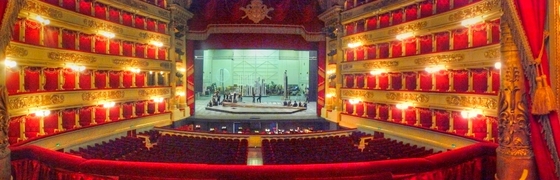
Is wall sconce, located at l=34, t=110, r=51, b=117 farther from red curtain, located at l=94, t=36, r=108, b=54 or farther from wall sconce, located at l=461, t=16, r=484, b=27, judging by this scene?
wall sconce, located at l=461, t=16, r=484, b=27

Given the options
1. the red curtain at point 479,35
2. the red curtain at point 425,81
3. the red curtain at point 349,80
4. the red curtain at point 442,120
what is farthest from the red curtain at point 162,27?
the red curtain at point 479,35

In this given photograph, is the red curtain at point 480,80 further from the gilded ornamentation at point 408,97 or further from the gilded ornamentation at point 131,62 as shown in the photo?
the gilded ornamentation at point 131,62

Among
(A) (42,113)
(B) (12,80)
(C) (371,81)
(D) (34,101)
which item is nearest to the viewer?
(B) (12,80)

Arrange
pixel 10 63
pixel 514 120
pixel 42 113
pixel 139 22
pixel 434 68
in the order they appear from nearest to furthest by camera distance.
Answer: pixel 514 120
pixel 10 63
pixel 42 113
pixel 434 68
pixel 139 22

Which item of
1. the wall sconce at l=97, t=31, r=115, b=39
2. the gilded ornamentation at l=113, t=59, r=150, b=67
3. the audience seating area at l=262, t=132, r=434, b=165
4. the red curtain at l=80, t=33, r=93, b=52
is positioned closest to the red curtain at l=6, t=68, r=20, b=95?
the red curtain at l=80, t=33, r=93, b=52

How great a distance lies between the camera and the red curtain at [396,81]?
19156 mm

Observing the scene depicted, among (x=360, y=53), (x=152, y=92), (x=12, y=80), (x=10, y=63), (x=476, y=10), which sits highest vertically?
(x=476, y=10)

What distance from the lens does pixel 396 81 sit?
1936 cm

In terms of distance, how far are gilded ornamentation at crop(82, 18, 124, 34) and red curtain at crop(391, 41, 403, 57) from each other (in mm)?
14937

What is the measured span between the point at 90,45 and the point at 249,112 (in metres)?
11.6

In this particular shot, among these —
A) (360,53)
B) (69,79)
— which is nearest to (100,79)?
(69,79)

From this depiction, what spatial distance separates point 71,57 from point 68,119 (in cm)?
278

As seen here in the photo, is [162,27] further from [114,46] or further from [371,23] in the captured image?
[371,23]

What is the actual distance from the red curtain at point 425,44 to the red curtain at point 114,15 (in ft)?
52.3
